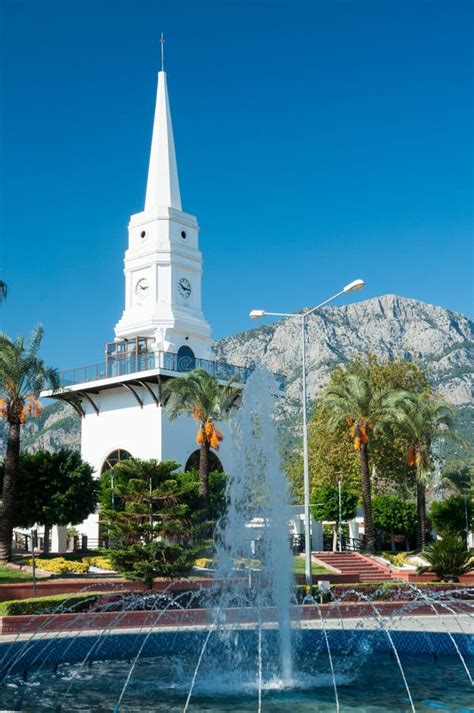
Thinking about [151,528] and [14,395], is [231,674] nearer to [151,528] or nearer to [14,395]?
[151,528]

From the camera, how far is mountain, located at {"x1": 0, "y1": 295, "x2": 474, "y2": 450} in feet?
490

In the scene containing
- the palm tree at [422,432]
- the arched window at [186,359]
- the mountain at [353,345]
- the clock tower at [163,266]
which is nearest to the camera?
the palm tree at [422,432]

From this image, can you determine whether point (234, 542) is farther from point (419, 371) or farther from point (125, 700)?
point (419, 371)

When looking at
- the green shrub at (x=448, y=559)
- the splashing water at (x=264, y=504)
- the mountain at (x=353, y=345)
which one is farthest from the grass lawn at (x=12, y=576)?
the mountain at (x=353, y=345)

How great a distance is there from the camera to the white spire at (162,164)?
46688 mm

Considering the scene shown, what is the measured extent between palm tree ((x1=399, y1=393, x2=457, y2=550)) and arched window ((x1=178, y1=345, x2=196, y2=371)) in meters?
11.1

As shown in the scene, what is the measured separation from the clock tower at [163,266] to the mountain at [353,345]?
95839mm

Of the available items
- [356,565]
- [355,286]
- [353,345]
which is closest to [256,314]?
[355,286]

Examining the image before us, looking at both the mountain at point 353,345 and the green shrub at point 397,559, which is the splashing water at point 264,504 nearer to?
the green shrub at point 397,559

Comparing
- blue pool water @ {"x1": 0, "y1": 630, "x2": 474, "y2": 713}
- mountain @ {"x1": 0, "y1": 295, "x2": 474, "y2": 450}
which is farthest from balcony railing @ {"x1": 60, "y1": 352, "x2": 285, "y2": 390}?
mountain @ {"x1": 0, "y1": 295, "x2": 474, "y2": 450}

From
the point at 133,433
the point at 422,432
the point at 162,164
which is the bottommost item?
the point at 422,432

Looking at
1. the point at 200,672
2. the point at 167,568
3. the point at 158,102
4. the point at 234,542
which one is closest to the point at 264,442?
the point at 234,542

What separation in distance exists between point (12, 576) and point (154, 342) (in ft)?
59.6

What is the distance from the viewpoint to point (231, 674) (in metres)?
15.1
